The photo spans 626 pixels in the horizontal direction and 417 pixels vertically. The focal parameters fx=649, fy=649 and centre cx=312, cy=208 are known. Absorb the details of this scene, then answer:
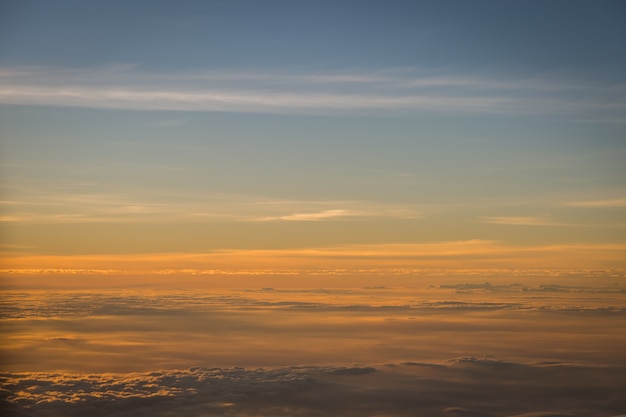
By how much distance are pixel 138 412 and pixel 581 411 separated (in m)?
25.3

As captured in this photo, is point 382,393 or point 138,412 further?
point 382,393

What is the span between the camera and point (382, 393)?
42188 mm

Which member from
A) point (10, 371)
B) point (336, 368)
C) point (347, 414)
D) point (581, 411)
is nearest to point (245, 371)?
point (336, 368)

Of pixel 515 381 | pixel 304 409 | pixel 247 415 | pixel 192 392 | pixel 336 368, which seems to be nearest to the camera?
pixel 247 415

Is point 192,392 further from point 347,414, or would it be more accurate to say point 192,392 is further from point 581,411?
point 581,411

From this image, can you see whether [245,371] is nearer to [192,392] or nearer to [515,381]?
[192,392]

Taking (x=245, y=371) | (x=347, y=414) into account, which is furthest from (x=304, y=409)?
(x=245, y=371)

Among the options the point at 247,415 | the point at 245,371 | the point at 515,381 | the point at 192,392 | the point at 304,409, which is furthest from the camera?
the point at 245,371

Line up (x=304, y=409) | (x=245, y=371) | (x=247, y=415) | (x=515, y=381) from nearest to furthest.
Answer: (x=247, y=415), (x=304, y=409), (x=515, y=381), (x=245, y=371)

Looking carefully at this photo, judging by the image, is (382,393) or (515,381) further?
(515,381)

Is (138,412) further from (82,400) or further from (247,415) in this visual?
(247,415)

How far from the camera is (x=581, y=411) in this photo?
123 ft

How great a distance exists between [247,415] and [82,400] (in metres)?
9.59

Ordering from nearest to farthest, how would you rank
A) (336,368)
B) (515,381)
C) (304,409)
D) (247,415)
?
(247,415) < (304,409) < (515,381) < (336,368)
